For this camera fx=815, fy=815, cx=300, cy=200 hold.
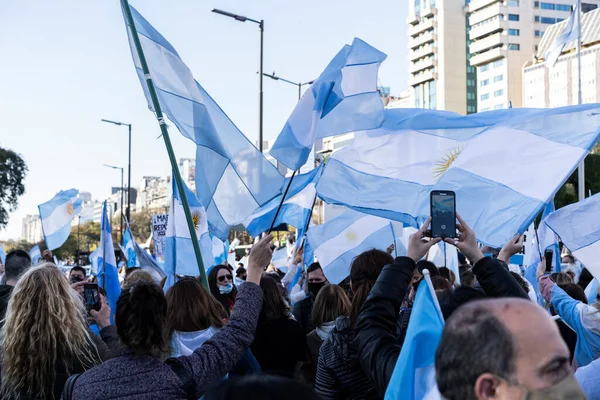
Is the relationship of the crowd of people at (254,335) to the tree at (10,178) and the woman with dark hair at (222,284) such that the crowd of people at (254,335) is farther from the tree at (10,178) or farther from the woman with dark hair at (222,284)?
the tree at (10,178)

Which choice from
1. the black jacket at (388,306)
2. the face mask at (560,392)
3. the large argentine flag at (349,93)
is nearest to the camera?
the face mask at (560,392)

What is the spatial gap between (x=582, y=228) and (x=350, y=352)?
3130 mm

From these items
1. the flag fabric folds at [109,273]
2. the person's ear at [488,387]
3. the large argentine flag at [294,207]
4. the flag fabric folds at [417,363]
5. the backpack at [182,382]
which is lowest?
the flag fabric folds at [109,273]

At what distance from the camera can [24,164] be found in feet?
183

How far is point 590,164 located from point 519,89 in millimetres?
73320

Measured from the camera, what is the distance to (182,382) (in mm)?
3146

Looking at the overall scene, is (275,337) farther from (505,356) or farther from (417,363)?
(505,356)

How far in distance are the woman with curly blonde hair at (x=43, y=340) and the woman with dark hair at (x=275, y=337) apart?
1.49 m

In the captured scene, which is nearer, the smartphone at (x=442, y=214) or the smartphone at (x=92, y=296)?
the smartphone at (x=442, y=214)

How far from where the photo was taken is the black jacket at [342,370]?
3.88 meters

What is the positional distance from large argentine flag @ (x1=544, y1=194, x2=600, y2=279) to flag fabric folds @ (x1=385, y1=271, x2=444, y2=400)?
11.4ft

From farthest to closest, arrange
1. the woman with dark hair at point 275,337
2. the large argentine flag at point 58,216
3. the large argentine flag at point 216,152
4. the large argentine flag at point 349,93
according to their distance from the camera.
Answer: the large argentine flag at point 58,216 < the large argentine flag at point 349,93 < the large argentine flag at point 216,152 < the woman with dark hair at point 275,337

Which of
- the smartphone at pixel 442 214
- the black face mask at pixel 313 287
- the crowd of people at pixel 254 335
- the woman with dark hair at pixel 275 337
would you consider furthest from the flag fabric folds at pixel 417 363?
the black face mask at pixel 313 287

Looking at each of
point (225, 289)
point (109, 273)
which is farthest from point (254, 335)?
point (109, 273)
